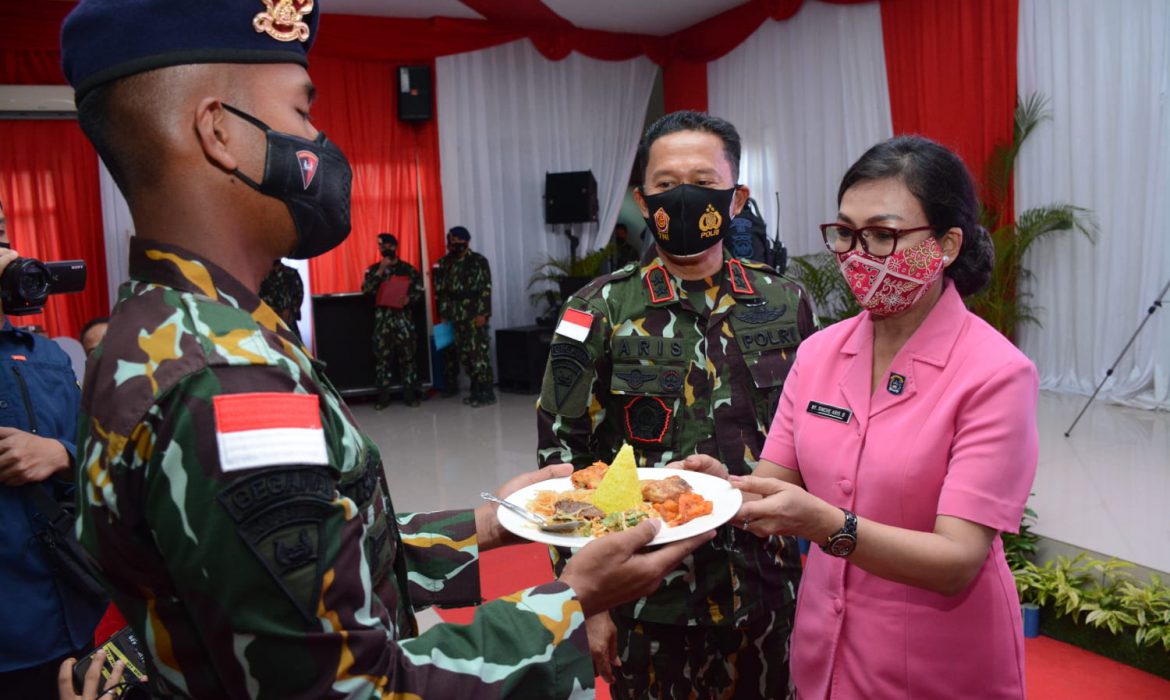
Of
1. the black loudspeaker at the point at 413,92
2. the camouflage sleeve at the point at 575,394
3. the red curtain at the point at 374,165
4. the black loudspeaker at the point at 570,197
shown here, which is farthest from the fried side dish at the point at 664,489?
the black loudspeaker at the point at 413,92

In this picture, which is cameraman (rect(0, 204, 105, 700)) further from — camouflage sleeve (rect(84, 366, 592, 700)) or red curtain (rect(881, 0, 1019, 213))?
red curtain (rect(881, 0, 1019, 213))

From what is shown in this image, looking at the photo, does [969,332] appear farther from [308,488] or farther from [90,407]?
[90,407]

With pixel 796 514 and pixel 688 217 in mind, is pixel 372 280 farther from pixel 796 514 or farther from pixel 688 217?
pixel 796 514

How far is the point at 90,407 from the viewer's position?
0.92 m

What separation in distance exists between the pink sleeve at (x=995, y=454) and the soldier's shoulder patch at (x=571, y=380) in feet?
2.93

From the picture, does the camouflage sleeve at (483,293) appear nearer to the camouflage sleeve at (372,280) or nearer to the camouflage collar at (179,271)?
the camouflage sleeve at (372,280)

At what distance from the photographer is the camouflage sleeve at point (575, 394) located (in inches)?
82.0

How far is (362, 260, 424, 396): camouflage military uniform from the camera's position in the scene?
9.03 metres

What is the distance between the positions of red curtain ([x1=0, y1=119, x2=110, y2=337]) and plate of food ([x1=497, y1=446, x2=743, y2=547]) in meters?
8.24

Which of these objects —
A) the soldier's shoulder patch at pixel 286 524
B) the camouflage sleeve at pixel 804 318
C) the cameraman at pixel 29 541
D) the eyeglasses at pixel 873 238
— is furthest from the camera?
the camouflage sleeve at pixel 804 318

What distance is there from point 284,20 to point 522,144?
965 cm

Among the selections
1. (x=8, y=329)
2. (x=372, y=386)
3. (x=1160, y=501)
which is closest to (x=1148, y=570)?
(x=1160, y=501)

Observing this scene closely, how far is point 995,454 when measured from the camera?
1.42 meters

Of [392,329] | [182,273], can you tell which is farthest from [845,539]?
[392,329]
